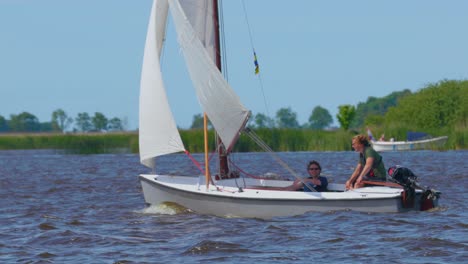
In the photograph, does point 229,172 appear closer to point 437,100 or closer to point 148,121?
point 148,121

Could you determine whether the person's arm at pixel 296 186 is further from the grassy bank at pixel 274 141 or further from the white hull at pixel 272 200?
the grassy bank at pixel 274 141

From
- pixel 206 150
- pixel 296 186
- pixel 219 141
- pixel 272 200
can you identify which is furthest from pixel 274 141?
pixel 272 200

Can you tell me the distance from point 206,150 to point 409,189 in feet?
12.1

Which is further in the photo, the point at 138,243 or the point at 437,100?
the point at 437,100

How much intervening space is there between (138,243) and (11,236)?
2529mm

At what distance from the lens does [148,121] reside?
19.6 meters

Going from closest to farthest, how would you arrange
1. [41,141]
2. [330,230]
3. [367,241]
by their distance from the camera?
[367,241] → [330,230] → [41,141]

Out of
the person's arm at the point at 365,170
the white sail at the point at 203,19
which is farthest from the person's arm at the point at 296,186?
the white sail at the point at 203,19

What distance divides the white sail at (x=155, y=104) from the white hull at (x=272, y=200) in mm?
747

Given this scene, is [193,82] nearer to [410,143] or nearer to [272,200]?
[272,200]

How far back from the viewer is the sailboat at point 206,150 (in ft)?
56.9

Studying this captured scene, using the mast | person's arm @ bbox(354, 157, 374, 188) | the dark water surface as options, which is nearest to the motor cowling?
person's arm @ bbox(354, 157, 374, 188)

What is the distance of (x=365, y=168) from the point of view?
17.8 meters

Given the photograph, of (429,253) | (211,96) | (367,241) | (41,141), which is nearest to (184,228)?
(211,96)
